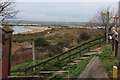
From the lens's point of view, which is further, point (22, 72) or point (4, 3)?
point (4, 3)

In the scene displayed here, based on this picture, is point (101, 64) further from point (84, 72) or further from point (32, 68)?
point (32, 68)

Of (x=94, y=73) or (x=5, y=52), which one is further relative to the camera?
(x=5, y=52)

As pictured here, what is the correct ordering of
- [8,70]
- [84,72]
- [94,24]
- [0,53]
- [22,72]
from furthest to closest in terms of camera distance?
[94,24]
[22,72]
[8,70]
[0,53]
[84,72]

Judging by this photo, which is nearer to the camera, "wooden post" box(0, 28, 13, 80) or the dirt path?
the dirt path

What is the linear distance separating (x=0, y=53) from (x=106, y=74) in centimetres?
442

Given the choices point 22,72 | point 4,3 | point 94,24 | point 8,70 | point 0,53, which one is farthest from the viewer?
point 94,24

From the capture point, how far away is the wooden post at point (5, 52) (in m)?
8.47

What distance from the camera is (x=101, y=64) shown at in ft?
27.3

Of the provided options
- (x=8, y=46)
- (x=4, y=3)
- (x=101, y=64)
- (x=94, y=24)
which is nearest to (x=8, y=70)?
(x=8, y=46)

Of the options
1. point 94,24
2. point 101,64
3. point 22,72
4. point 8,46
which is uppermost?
point 94,24

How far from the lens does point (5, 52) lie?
8.77 m

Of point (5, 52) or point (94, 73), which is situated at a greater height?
point (5, 52)

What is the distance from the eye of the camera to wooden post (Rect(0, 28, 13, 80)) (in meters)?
8.47

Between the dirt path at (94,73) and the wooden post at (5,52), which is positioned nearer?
the dirt path at (94,73)
